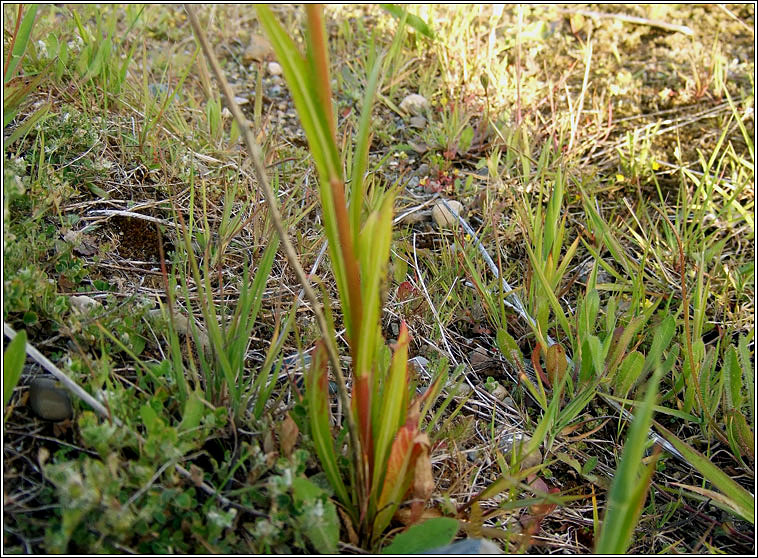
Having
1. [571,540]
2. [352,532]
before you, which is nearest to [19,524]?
[352,532]

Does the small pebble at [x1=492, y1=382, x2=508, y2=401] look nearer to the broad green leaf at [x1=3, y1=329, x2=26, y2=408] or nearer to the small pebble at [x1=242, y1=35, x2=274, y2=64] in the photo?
the broad green leaf at [x1=3, y1=329, x2=26, y2=408]

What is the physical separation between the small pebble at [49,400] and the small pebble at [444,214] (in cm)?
122

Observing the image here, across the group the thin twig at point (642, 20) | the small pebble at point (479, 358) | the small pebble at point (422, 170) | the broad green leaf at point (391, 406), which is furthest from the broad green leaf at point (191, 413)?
the thin twig at point (642, 20)

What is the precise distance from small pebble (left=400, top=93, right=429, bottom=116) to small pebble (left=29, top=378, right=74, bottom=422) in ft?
5.64

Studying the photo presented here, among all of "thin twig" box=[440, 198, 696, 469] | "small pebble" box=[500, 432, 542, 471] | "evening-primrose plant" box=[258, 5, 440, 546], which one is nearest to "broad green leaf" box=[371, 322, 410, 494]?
"evening-primrose plant" box=[258, 5, 440, 546]

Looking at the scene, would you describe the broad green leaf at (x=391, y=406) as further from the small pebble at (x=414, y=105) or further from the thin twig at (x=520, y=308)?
the small pebble at (x=414, y=105)

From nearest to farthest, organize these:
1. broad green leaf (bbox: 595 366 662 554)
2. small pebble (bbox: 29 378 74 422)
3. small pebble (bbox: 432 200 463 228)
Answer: broad green leaf (bbox: 595 366 662 554), small pebble (bbox: 29 378 74 422), small pebble (bbox: 432 200 463 228)

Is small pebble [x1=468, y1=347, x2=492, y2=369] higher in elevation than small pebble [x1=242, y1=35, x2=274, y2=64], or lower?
lower

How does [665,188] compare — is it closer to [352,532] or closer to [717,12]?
[717,12]

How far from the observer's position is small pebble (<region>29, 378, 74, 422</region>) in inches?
43.3

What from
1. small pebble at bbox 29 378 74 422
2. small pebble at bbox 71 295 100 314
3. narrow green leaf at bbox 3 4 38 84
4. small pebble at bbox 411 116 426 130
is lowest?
small pebble at bbox 29 378 74 422

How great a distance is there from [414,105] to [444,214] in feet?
2.08

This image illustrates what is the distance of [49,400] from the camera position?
1.10 metres

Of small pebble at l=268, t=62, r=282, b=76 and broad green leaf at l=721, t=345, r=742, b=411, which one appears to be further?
small pebble at l=268, t=62, r=282, b=76
